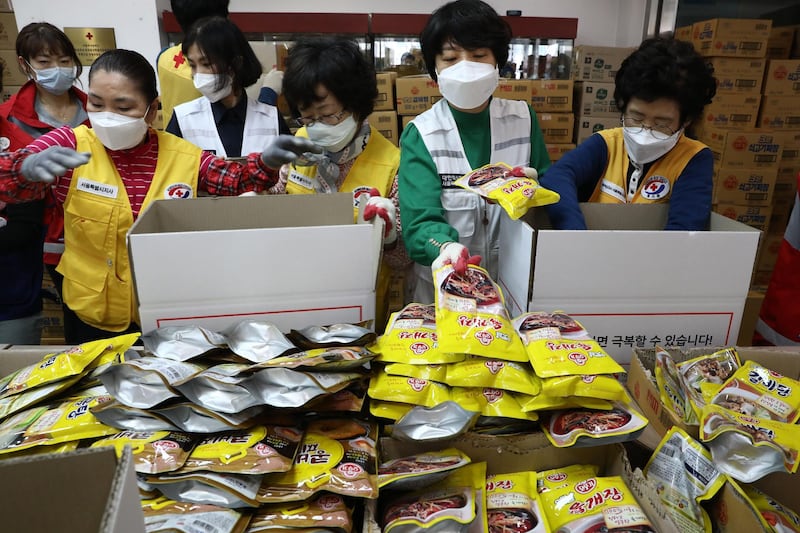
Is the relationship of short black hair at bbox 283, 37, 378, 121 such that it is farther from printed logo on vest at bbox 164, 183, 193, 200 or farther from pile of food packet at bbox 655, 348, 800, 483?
pile of food packet at bbox 655, 348, 800, 483

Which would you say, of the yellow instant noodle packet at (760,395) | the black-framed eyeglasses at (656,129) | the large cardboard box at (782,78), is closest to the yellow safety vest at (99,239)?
the black-framed eyeglasses at (656,129)

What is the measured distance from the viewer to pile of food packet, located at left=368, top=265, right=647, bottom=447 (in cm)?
88

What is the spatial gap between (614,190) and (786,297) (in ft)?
2.47

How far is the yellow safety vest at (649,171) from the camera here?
1.39 m

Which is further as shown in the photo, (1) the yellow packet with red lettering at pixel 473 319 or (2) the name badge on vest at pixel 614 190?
(2) the name badge on vest at pixel 614 190

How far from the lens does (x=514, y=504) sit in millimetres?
864

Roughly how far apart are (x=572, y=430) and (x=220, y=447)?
57 centimetres

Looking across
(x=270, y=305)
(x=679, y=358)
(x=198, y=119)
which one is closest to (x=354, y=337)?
(x=270, y=305)

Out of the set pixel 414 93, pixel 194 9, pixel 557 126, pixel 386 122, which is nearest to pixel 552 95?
pixel 557 126

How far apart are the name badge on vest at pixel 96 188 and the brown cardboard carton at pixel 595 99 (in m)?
4.09

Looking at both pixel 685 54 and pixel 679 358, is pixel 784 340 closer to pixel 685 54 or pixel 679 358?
pixel 679 358

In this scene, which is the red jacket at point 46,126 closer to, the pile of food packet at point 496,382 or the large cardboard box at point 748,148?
the pile of food packet at point 496,382

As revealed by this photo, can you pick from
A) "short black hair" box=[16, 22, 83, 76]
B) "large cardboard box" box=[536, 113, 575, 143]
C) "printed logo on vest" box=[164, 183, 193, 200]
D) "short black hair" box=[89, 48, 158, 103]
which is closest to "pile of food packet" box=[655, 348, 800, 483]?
"printed logo on vest" box=[164, 183, 193, 200]

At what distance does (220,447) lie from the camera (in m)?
0.81
